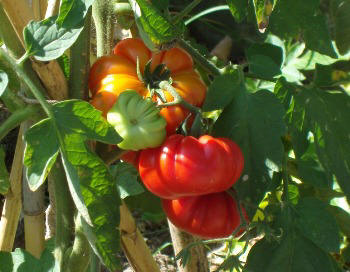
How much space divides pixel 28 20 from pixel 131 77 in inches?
5.9

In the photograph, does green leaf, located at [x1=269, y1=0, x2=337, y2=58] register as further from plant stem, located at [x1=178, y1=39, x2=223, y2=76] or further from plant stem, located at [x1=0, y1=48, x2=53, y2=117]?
plant stem, located at [x1=0, y1=48, x2=53, y2=117]

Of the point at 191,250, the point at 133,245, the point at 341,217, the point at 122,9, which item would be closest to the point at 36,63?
the point at 122,9

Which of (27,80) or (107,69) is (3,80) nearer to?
(27,80)

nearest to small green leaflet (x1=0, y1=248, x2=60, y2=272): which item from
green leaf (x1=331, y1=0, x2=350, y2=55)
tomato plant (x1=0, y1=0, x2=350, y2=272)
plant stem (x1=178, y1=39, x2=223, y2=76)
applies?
tomato plant (x1=0, y1=0, x2=350, y2=272)

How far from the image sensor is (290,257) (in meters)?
0.81

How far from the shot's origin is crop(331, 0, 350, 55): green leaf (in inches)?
35.4

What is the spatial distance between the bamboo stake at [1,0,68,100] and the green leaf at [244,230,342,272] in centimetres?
35

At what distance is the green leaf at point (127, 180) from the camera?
0.84 m

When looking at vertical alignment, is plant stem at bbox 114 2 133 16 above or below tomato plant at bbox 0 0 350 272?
above

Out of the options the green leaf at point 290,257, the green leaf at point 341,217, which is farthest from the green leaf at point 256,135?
the green leaf at point 341,217

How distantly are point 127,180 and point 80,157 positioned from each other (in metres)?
0.24

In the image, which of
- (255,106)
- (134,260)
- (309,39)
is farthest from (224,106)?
(134,260)

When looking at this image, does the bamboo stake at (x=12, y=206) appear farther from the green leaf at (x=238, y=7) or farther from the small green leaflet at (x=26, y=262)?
the green leaf at (x=238, y=7)

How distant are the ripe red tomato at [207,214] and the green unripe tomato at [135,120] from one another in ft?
0.38
